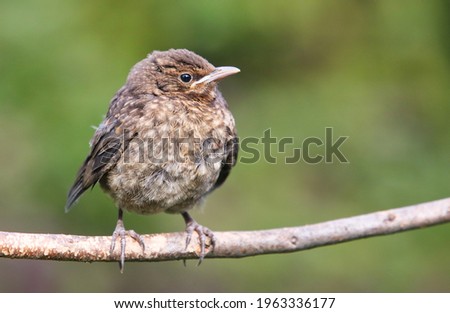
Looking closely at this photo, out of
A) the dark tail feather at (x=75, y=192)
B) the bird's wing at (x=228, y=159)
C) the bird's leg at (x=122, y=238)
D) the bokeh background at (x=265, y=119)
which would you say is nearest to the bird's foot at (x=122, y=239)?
the bird's leg at (x=122, y=238)

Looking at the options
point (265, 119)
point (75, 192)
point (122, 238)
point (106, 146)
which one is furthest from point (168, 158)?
Result: point (265, 119)

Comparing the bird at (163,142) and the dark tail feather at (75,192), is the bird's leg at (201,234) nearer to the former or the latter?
the bird at (163,142)

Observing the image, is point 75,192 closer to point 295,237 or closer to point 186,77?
point 186,77

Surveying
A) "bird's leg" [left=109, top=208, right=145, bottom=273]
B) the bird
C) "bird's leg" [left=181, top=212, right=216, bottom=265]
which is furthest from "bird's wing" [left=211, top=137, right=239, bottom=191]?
"bird's leg" [left=109, top=208, right=145, bottom=273]

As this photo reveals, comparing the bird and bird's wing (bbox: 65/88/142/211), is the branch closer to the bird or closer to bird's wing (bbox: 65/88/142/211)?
the bird

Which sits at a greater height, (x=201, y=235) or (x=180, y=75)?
(x=180, y=75)

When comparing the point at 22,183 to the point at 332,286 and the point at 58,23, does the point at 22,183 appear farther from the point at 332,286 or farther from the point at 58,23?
the point at 332,286
